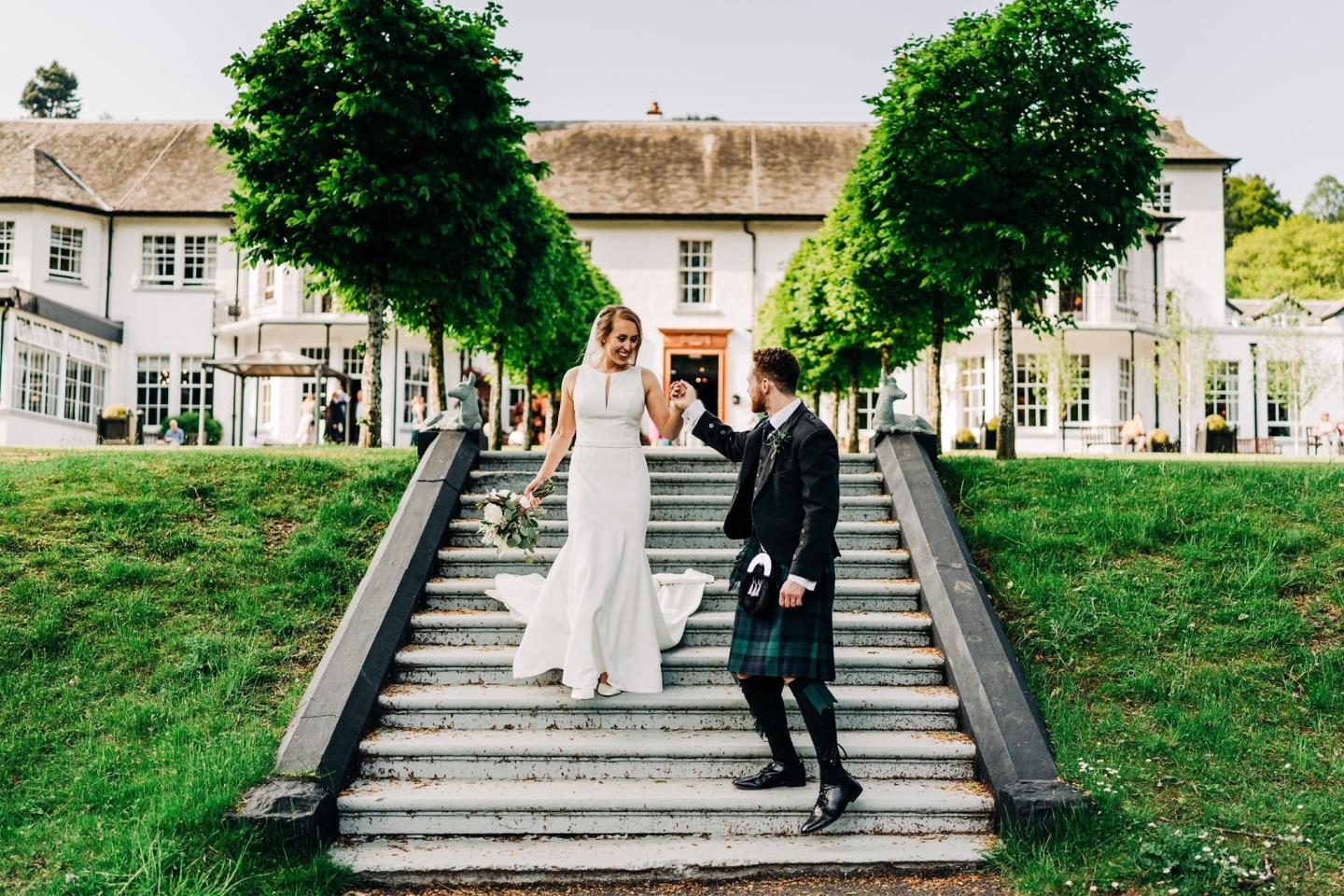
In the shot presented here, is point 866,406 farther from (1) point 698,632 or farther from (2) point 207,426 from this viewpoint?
(1) point 698,632

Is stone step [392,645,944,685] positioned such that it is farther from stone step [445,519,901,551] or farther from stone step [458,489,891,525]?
stone step [458,489,891,525]

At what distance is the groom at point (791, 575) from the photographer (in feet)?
16.7

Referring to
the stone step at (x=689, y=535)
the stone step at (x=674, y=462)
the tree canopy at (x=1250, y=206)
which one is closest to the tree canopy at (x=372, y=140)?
the stone step at (x=674, y=462)

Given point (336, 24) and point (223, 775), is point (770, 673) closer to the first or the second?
point (223, 775)

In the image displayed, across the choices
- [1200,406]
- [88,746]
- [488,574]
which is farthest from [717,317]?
[88,746]

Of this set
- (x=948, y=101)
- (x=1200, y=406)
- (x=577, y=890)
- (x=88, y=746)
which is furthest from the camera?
(x=1200, y=406)

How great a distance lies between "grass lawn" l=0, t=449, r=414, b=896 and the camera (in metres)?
4.80

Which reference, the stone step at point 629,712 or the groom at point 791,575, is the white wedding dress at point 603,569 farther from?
the groom at point 791,575

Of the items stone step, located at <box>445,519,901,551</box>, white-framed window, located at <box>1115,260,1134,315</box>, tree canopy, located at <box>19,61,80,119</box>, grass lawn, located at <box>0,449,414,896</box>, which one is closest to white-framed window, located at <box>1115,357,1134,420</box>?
white-framed window, located at <box>1115,260,1134,315</box>

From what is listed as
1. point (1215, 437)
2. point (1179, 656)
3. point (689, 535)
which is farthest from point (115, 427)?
point (1215, 437)

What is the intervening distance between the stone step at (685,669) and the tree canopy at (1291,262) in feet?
170

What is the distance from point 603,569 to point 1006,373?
853cm

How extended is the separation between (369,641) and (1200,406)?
3284 cm

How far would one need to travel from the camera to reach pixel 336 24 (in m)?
12.9
